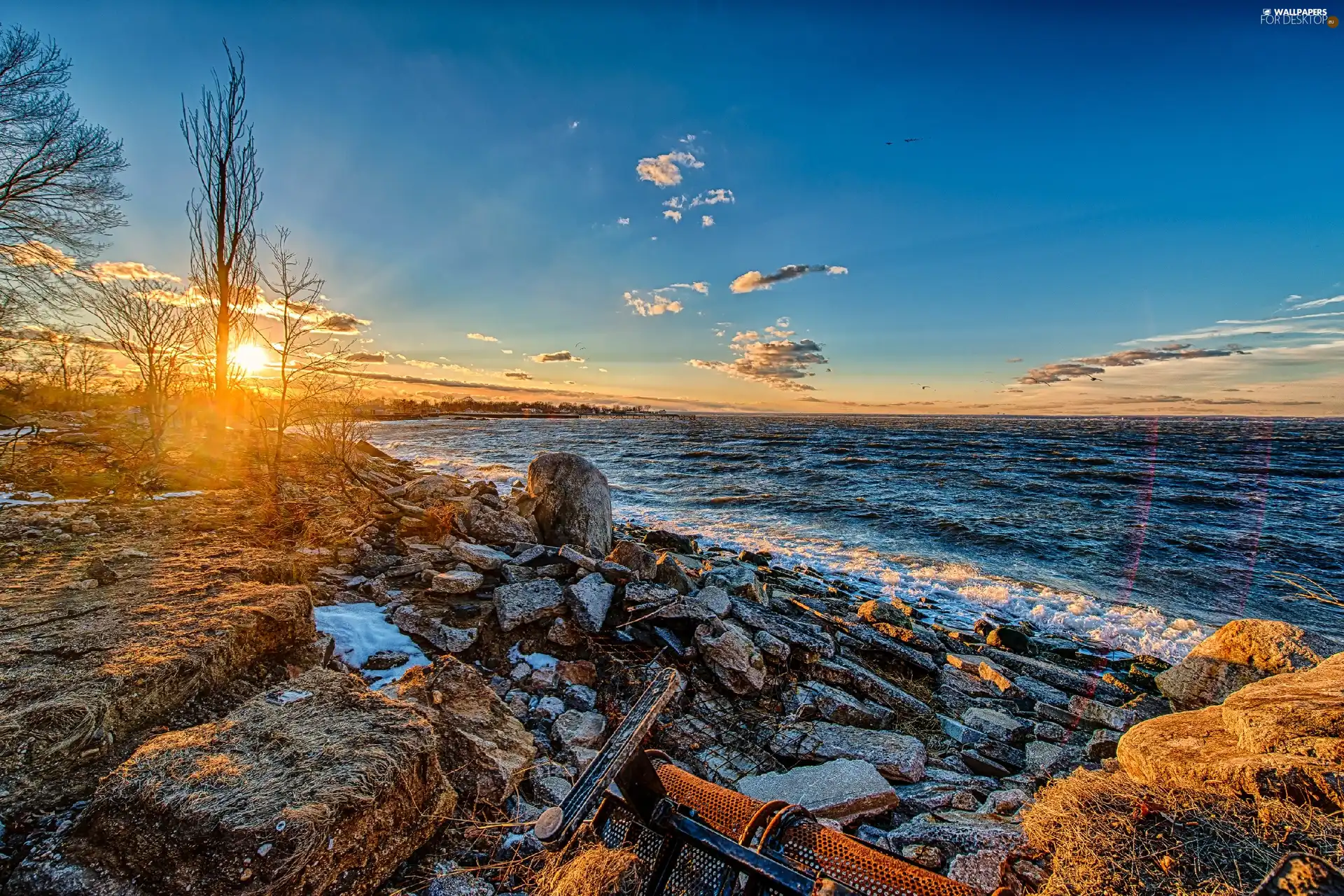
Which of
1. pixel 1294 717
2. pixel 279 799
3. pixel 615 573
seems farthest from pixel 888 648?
pixel 279 799

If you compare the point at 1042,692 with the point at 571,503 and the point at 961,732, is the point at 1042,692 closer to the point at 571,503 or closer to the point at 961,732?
the point at 961,732

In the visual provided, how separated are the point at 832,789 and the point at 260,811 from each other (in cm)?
349

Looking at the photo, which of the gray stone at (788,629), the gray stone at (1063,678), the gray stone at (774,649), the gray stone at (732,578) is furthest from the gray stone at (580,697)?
the gray stone at (1063,678)

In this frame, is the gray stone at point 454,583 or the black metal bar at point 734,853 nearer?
the black metal bar at point 734,853

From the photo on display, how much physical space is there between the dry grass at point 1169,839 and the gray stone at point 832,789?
57.2 inches

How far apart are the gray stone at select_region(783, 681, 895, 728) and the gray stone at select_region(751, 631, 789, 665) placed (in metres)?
0.38

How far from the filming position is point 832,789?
3676 millimetres

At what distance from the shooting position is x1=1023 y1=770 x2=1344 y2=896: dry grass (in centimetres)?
183

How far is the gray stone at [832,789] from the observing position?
349 cm

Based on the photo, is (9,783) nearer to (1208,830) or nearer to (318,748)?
(318,748)

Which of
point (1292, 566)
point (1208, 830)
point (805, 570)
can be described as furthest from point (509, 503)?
point (1292, 566)

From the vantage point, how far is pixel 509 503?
10422 mm

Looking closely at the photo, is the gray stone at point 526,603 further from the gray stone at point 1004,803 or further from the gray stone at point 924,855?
the gray stone at point 1004,803

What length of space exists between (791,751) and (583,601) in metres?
2.65
